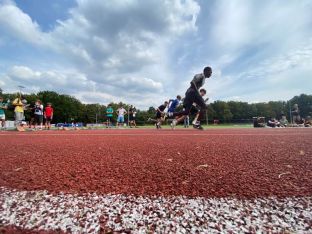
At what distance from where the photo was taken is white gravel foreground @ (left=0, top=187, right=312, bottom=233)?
3.45ft

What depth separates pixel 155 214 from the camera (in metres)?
1.18

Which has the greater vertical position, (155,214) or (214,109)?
(214,109)

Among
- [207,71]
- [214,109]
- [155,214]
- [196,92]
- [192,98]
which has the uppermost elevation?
[214,109]

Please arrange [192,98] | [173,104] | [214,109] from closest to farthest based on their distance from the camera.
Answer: [192,98] → [173,104] → [214,109]

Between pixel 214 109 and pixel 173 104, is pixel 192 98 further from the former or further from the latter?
pixel 214 109

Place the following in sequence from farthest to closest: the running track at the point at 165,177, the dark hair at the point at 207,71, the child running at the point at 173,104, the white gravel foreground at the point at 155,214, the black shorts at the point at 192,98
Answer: the child running at the point at 173,104, the black shorts at the point at 192,98, the dark hair at the point at 207,71, the running track at the point at 165,177, the white gravel foreground at the point at 155,214

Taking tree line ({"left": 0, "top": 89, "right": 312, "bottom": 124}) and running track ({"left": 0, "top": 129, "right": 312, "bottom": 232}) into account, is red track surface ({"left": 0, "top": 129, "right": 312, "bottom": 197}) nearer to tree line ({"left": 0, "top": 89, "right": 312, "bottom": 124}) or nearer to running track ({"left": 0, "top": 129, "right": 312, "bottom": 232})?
running track ({"left": 0, "top": 129, "right": 312, "bottom": 232})

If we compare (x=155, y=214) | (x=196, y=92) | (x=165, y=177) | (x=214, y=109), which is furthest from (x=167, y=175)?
(x=214, y=109)

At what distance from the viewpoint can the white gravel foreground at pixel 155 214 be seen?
105 centimetres

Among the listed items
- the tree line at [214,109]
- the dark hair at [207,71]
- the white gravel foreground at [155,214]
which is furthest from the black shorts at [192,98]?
the tree line at [214,109]

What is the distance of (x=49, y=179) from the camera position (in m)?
1.78

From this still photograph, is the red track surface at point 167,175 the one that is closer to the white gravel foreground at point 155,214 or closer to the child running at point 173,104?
→ the white gravel foreground at point 155,214

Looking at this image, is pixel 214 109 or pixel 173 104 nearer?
pixel 173 104

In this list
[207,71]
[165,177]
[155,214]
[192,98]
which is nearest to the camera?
[155,214]
